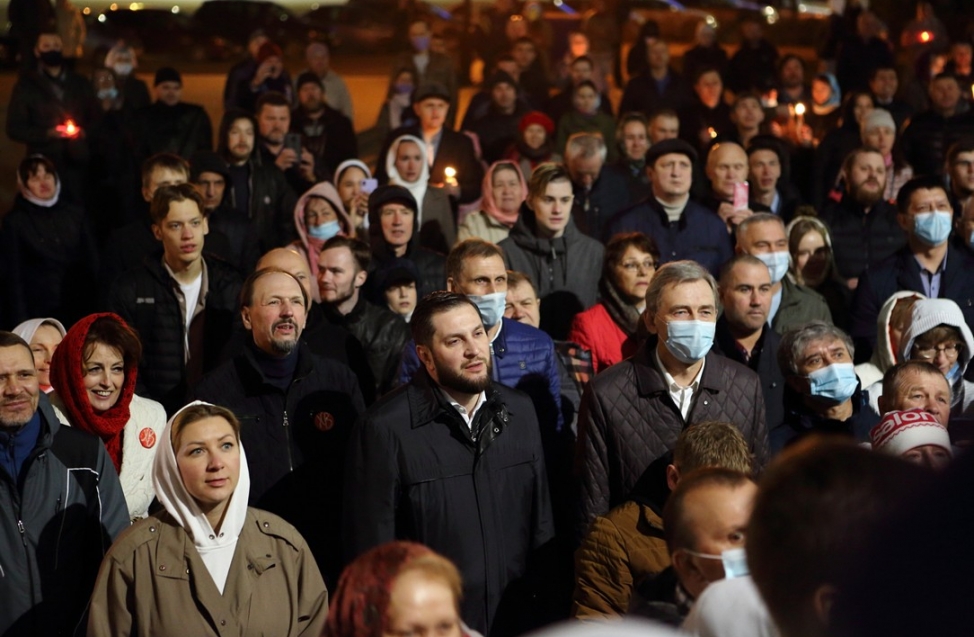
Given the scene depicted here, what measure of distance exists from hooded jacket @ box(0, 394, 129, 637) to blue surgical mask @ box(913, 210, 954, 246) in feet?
16.0

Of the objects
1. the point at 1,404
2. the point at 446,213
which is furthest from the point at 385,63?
the point at 1,404

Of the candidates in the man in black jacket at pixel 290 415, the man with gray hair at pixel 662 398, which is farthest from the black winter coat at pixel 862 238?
the man in black jacket at pixel 290 415

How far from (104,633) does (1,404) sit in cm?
100

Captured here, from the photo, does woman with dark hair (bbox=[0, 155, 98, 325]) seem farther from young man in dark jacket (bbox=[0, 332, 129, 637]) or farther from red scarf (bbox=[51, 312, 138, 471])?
young man in dark jacket (bbox=[0, 332, 129, 637])

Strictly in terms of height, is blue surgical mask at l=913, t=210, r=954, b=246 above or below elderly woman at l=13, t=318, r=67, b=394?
above

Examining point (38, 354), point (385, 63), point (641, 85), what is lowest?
point (38, 354)

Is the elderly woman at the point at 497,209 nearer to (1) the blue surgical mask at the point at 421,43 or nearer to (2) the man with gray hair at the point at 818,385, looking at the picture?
(2) the man with gray hair at the point at 818,385

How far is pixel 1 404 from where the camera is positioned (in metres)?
4.94

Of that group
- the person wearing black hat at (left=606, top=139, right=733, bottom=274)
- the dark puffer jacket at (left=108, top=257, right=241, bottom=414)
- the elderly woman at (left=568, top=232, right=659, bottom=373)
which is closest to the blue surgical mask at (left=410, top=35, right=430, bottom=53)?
the person wearing black hat at (left=606, top=139, right=733, bottom=274)

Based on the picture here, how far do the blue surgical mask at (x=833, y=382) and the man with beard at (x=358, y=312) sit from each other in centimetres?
207

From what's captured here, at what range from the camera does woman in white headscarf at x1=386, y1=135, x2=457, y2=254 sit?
32.2 feet

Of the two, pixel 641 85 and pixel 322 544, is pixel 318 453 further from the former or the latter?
pixel 641 85

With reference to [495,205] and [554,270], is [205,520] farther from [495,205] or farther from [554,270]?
[495,205]

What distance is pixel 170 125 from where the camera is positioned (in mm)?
11945
